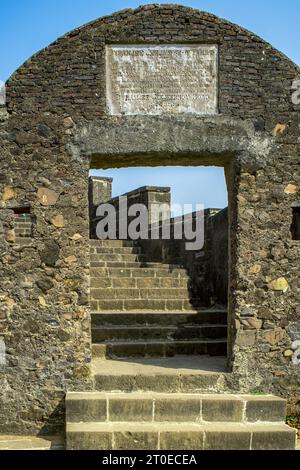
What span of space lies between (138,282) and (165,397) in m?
3.72

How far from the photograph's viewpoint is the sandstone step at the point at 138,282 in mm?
8734

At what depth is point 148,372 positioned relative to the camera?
566cm

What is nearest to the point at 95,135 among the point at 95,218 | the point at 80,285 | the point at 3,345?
the point at 80,285

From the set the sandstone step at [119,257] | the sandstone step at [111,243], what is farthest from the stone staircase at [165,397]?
the sandstone step at [111,243]

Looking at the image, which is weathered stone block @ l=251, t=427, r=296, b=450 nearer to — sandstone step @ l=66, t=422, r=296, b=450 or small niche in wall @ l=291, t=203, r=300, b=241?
sandstone step @ l=66, t=422, r=296, b=450

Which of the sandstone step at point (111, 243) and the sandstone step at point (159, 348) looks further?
the sandstone step at point (111, 243)

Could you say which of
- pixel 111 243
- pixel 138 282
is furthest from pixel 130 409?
pixel 111 243

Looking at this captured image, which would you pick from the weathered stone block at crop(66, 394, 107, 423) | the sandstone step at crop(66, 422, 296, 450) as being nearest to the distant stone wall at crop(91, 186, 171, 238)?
the weathered stone block at crop(66, 394, 107, 423)

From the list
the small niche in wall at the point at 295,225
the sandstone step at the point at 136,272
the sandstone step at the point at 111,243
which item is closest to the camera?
the small niche in wall at the point at 295,225

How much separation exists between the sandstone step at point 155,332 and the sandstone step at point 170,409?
185 cm

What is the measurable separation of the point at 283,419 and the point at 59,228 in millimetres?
2920

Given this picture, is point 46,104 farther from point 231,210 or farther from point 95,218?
point 95,218

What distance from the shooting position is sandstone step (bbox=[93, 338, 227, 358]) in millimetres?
6680

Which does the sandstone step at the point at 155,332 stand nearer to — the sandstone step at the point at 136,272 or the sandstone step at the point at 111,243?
the sandstone step at the point at 136,272
